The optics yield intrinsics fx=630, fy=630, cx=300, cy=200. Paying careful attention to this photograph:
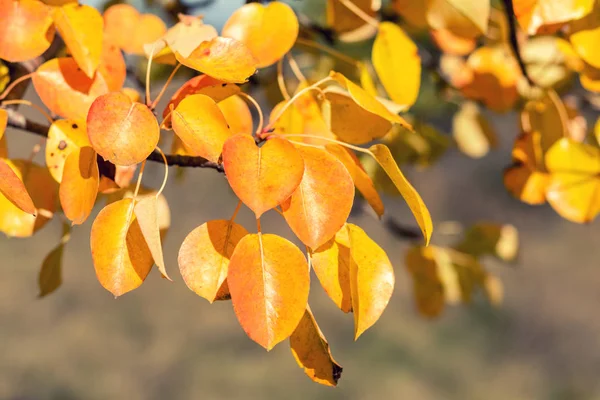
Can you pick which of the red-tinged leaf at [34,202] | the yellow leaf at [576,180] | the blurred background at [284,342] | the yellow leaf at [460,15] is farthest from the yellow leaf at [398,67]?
the blurred background at [284,342]

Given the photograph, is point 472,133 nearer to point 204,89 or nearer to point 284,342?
point 204,89

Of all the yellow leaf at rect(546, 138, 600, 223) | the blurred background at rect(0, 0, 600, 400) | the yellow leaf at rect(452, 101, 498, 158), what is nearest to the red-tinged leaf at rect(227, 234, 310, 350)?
the yellow leaf at rect(546, 138, 600, 223)

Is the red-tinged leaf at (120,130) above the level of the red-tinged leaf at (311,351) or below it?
above

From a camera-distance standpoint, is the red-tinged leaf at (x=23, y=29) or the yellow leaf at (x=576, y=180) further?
the yellow leaf at (x=576, y=180)

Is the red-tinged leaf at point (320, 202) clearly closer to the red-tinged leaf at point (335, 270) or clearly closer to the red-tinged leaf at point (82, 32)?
the red-tinged leaf at point (335, 270)

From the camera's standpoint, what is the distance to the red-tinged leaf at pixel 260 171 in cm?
28

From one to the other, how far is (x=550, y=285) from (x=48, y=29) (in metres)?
3.29

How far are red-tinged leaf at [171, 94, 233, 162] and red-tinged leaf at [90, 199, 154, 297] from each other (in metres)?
0.05

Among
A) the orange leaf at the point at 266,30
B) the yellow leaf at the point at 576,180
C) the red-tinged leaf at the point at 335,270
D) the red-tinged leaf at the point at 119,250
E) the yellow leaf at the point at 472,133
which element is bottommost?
the yellow leaf at the point at 472,133

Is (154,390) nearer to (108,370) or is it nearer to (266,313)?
(108,370)

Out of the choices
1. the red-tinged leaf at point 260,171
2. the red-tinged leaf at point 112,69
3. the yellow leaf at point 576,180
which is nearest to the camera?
the red-tinged leaf at point 260,171

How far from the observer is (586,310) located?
3.13m

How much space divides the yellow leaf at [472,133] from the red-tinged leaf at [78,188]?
1.82ft

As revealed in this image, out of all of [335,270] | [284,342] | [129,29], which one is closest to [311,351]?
[335,270]
